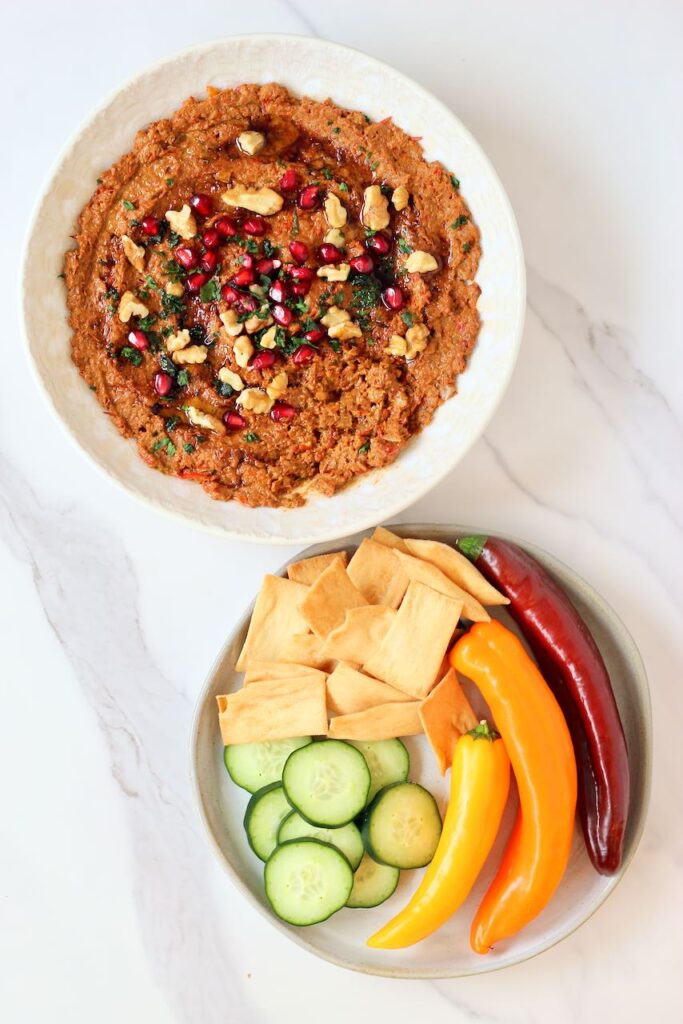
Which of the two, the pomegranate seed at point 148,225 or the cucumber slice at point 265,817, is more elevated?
the pomegranate seed at point 148,225

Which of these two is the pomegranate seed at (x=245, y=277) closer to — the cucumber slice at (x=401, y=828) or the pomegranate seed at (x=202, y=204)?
the pomegranate seed at (x=202, y=204)

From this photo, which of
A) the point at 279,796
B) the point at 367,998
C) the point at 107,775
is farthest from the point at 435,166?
the point at 367,998

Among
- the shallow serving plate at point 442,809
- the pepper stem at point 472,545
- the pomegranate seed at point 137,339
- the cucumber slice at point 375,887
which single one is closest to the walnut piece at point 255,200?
the pomegranate seed at point 137,339

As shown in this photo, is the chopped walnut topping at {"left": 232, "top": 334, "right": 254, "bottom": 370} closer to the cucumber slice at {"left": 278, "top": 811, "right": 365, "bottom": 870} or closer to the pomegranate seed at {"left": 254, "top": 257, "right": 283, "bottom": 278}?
the pomegranate seed at {"left": 254, "top": 257, "right": 283, "bottom": 278}

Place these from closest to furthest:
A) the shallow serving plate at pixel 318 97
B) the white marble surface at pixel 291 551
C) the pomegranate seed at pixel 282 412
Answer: the shallow serving plate at pixel 318 97, the pomegranate seed at pixel 282 412, the white marble surface at pixel 291 551

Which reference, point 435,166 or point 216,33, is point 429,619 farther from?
point 216,33
